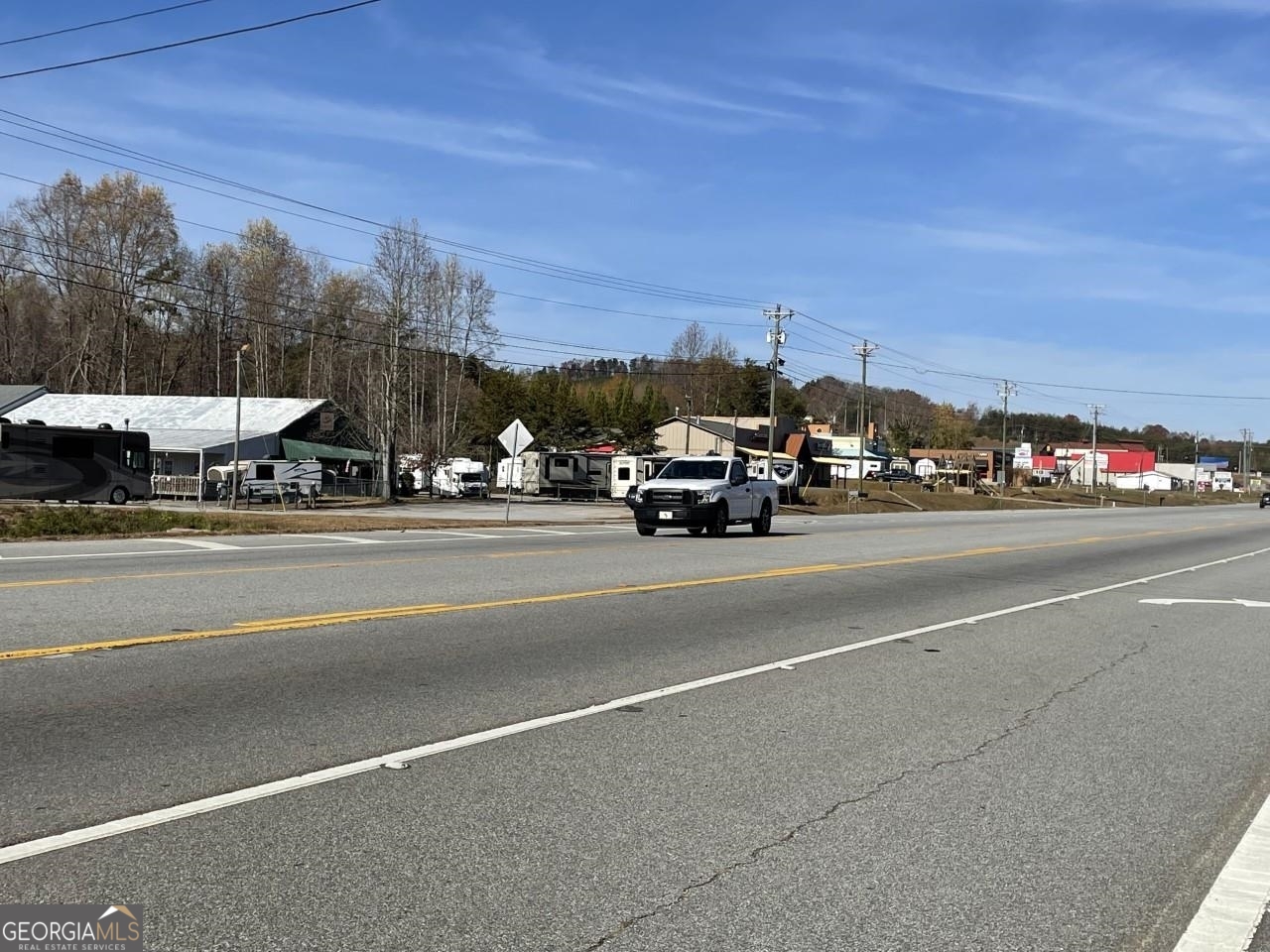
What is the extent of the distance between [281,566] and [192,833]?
11.7 meters

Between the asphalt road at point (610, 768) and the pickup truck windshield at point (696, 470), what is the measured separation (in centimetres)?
1307

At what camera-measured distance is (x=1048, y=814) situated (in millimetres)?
5777

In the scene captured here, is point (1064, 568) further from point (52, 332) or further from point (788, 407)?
point (788, 407)

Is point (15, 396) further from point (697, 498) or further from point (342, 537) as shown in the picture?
point (697, 498)

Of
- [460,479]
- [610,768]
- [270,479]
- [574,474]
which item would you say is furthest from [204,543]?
[574,474]

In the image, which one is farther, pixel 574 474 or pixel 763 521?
pixel 574 474

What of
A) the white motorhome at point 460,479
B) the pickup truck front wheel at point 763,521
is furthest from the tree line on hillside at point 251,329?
the pickup truck front wheel at point 763,521

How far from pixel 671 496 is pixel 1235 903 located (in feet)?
70.7

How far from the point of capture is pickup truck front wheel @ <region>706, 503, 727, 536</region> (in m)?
26.1

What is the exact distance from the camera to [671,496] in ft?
85.7

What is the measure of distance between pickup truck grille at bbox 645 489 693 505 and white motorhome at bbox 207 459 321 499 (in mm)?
22698

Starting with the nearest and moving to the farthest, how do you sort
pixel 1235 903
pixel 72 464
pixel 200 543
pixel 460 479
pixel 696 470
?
1. pixel 1235 903
2. pixel 200 543
3. pixel 696 470
4. pixel 72 464
5. pixel 460 479

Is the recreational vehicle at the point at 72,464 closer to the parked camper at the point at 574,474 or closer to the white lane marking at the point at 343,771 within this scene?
the parked camper at the point at 574,474

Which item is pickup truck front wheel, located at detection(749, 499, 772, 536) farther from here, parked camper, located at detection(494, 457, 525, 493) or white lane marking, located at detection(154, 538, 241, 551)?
parked camper, located at detection(494, 457, 525, 493)
